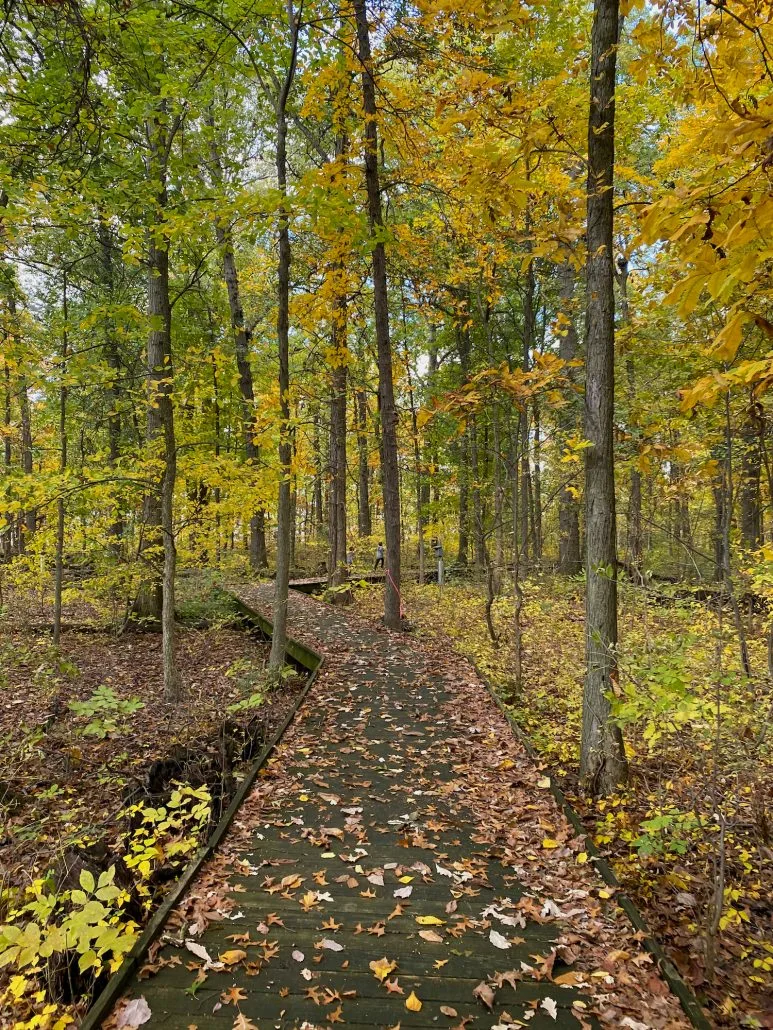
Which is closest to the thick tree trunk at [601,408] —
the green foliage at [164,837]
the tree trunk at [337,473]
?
the green foliage at [164,837]

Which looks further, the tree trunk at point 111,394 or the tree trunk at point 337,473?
the tree trunk at point 337,473

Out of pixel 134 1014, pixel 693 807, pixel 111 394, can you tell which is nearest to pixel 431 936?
pixel 134 1014

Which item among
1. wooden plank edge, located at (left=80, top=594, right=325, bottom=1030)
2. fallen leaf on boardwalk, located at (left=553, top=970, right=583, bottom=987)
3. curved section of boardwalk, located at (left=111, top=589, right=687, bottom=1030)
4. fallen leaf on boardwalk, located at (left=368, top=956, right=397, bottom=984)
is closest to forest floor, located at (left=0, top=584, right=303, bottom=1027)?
wooden plank edge, located at (left=80, top=594, right=325, bottom=1030)

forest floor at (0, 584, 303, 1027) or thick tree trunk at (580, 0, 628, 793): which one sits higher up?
thick tree trunk at (580, 0, 628, 793)

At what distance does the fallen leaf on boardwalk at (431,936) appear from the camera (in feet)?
10.3

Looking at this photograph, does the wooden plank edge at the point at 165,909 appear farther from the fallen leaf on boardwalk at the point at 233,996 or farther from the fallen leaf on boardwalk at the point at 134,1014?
the fallen leaf on boardwalk at the point at 233,996

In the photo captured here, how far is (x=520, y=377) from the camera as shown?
553 centimetres

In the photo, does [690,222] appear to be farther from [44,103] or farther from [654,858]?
[44,103]

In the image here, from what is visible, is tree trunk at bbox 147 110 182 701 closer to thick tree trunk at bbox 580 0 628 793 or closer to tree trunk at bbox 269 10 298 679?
tree trunk at bbox 269 10 298 679

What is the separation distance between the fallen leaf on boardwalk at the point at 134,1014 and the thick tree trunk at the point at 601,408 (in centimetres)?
354

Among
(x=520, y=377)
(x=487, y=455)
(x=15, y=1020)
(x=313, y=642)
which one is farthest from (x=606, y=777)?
(x=487, y=455)

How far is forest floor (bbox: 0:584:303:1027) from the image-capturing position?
378cm

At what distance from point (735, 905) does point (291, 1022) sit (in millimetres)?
3439

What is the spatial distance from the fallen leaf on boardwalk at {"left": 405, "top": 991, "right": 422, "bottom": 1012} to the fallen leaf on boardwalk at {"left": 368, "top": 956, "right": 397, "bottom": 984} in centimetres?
18
